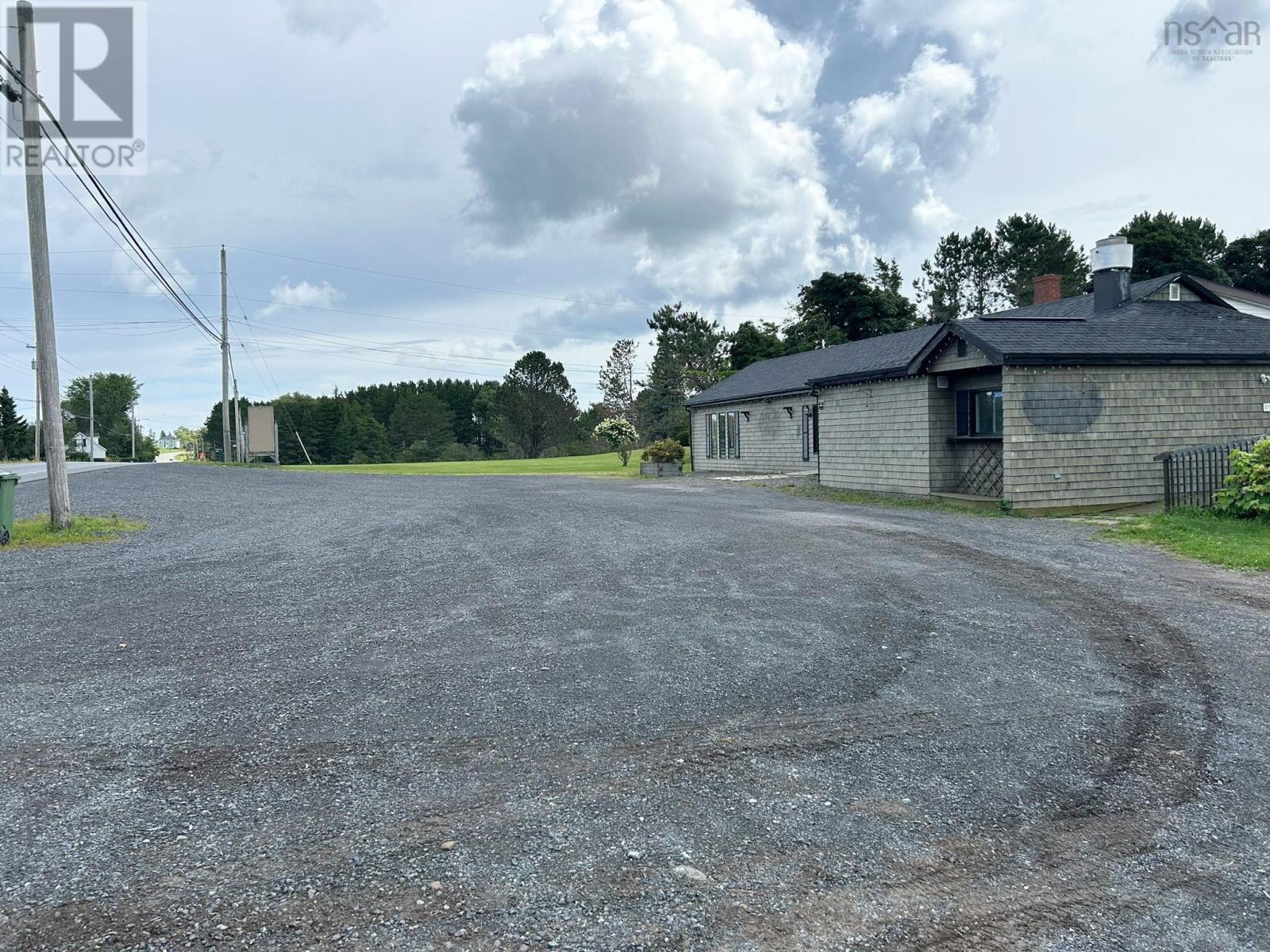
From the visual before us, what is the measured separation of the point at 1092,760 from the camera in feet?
13.1

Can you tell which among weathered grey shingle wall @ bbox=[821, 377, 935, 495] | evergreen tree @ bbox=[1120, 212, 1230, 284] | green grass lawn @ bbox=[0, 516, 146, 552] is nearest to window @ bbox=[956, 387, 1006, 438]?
weathered grey shingle wall @ bbox=[821, 377, 935, 495]

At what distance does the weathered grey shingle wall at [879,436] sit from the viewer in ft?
58.1

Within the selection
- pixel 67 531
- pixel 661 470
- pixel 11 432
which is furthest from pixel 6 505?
pixel 11 432

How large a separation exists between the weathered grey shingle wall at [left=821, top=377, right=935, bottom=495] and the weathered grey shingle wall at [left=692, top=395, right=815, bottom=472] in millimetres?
5548

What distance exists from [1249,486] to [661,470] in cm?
1998

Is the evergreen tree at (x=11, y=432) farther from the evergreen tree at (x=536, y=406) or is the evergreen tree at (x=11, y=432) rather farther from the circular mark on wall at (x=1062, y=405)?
the circular mark on wall at (x=1062, y=405)

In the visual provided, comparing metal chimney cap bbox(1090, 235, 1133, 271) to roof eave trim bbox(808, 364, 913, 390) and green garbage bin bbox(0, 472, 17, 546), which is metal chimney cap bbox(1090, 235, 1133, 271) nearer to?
roof eave trim bbox(808, 364, 913, 390)

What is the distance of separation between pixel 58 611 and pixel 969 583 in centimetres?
875

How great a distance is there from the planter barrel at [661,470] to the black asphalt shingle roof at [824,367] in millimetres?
3417

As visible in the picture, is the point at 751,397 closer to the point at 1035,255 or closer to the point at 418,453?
the point at 1035,255

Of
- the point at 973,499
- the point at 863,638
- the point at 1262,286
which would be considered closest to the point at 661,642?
the point at 863,638

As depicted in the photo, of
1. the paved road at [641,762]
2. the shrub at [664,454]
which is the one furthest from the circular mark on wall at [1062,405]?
the shrub at [664,454]

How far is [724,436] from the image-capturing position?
3209 centimetres

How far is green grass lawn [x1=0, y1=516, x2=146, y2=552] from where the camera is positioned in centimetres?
1149
